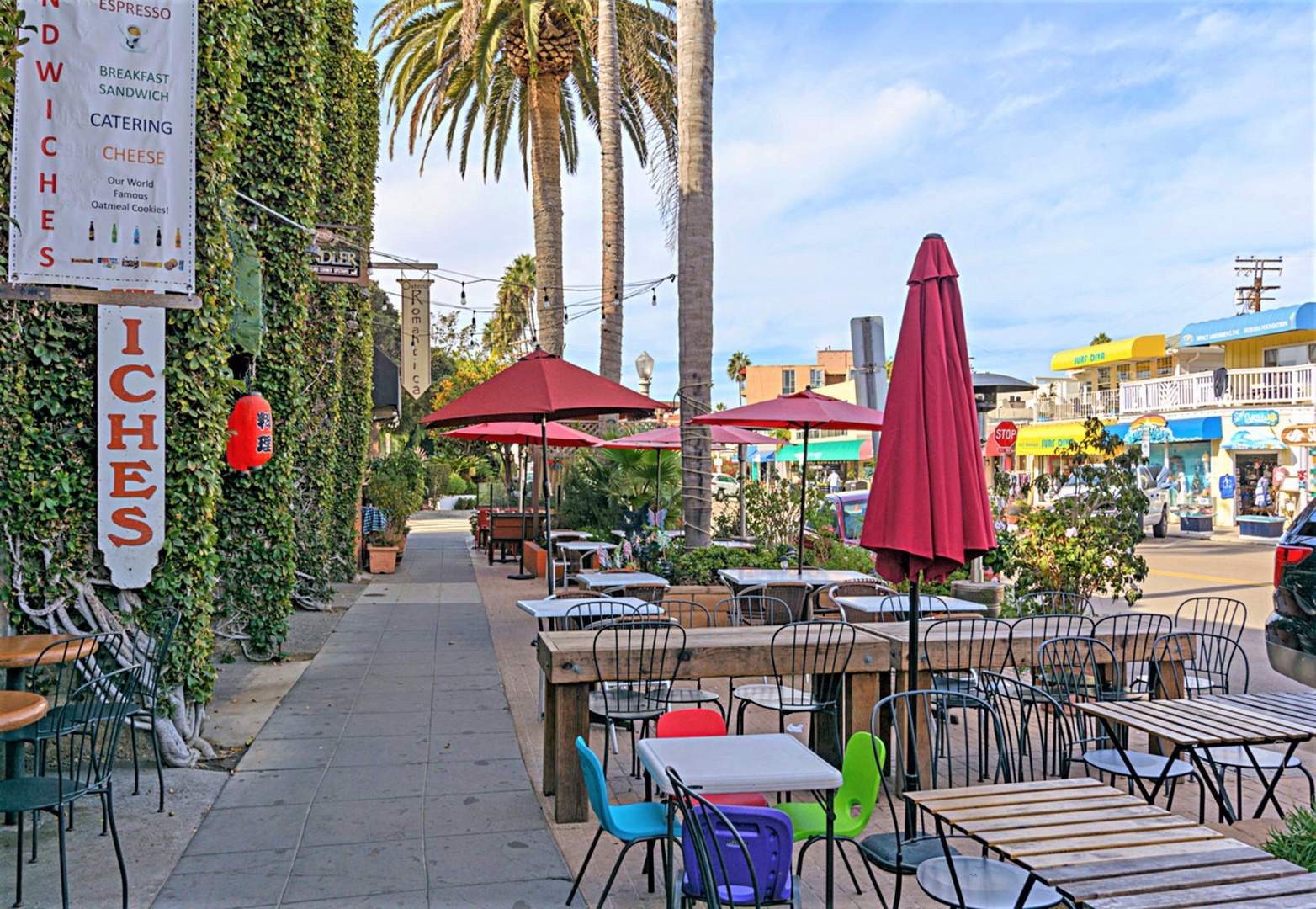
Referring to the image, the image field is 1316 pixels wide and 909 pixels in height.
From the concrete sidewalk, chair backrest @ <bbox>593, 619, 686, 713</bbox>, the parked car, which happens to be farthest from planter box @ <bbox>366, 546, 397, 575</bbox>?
the parked car

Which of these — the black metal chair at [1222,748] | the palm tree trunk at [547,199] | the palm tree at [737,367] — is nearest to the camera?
the black metal chair at [1222,748]

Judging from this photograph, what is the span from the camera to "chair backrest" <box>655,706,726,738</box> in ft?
14.5

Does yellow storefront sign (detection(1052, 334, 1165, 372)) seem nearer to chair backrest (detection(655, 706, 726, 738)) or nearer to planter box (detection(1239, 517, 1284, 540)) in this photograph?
planter box (detection(1239, 517, 1284, 540))

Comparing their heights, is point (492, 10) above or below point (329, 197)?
above

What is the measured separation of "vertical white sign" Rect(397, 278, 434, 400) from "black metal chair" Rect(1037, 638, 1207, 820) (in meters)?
13.5

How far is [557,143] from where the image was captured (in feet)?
61.5

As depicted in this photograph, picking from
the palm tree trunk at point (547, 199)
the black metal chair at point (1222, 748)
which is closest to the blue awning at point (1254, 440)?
the palm tree trunk at point (547, 199)

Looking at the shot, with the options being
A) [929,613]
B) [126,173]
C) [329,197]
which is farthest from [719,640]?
[329,197]

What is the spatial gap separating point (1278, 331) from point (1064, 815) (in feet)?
112

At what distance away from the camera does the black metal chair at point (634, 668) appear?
5172 millimetres

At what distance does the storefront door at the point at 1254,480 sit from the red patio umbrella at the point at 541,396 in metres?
28.3

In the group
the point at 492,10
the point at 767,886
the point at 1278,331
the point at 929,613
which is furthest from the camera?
the point at 1278,331

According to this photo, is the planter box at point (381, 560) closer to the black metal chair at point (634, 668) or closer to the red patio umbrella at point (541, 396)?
the red patio umbrella at point (541, 396)

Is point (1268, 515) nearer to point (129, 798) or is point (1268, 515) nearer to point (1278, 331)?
point (1278, 331)
